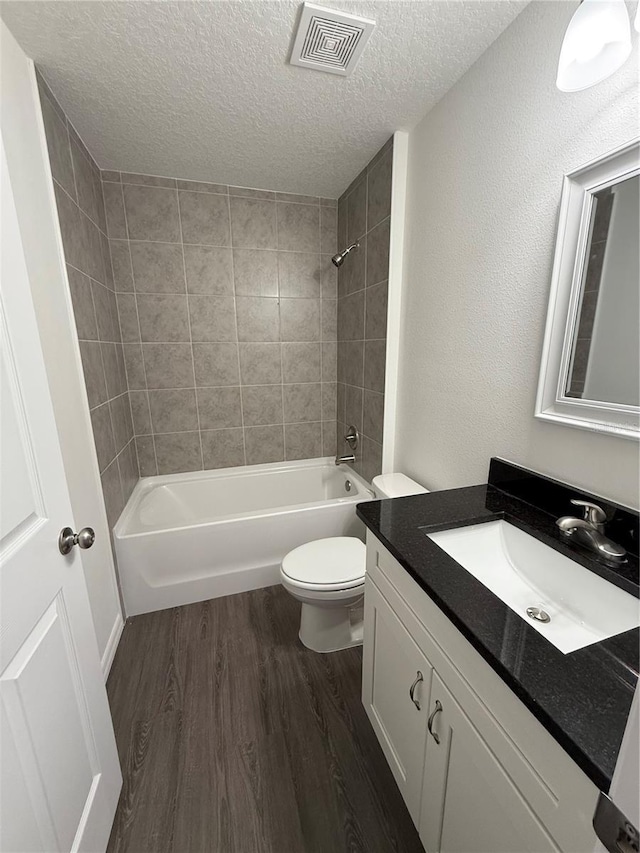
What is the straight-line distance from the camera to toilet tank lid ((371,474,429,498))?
5.64 feet

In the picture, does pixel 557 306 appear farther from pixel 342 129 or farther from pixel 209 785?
pixel 209 785

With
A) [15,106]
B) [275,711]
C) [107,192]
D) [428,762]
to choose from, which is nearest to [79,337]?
[15,106]

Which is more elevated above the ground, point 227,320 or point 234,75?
point 234,75

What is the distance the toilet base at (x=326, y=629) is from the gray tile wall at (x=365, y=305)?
0.82m

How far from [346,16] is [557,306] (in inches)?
42.3

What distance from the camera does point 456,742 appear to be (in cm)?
74

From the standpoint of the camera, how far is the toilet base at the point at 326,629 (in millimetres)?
1593

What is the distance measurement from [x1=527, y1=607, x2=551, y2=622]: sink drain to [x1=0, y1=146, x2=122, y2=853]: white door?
3.57 ft

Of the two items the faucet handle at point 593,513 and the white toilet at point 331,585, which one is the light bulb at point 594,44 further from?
the white toilet at point 331,585

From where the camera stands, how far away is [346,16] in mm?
1060

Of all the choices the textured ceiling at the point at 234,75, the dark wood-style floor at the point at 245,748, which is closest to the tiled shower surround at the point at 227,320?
the textured ceiling at the point at 234,75

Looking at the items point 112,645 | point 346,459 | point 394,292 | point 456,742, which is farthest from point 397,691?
point 394,292

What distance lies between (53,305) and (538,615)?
5.94ft

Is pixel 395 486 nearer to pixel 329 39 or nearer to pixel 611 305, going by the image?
pixel 611 305
